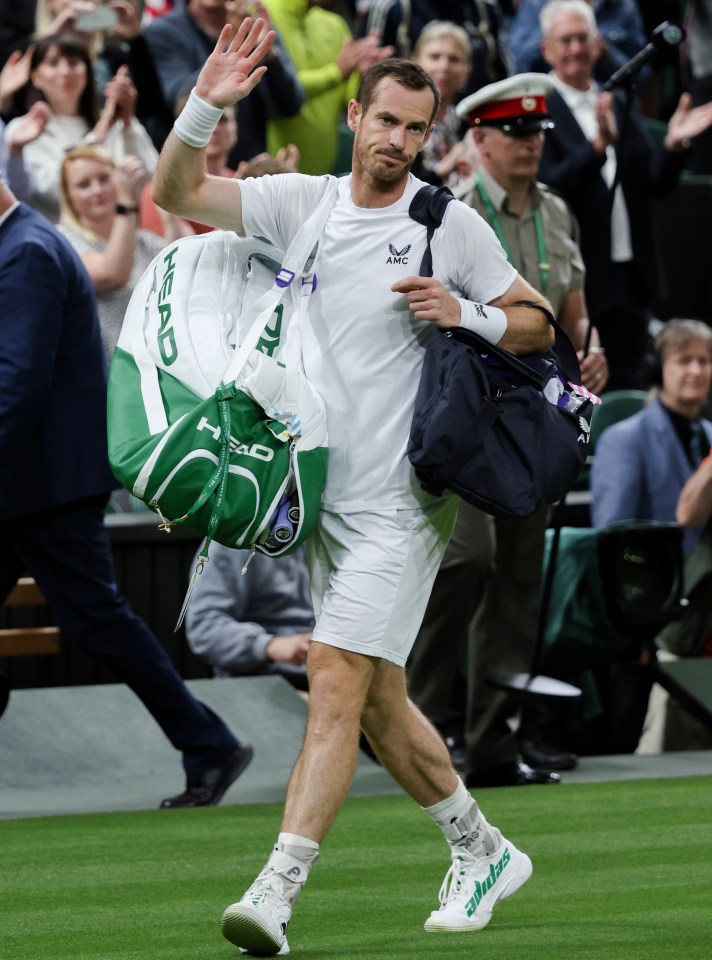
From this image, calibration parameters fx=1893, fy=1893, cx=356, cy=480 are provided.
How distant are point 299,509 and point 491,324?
2.35 feet

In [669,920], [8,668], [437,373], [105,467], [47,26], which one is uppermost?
[47,26]

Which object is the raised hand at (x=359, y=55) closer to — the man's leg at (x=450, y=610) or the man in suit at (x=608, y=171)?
the man in suit at (x=608, y=171)

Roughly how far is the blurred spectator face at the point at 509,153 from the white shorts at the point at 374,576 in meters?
2.82

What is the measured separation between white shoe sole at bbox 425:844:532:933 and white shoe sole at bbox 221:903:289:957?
0.63 metres

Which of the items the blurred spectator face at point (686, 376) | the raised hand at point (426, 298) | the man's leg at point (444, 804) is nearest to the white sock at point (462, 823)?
the man's leg at point (444, 804)

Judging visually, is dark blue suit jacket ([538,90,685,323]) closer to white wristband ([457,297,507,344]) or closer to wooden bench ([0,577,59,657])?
wooden bench ([0,577,59,657])

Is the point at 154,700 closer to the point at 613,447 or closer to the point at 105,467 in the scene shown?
A: the point at 105,467

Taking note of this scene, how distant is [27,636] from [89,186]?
94.5 inches

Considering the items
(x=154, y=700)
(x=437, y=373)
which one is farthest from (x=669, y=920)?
(x=154, y=700)

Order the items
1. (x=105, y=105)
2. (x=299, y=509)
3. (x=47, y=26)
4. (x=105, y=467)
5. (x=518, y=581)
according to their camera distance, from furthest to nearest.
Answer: (x=47, y=26)
(x=105, y=105)
(x=518, y=581)
(x=105, y=467)
(x=299, y=509)

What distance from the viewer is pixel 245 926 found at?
4359 millimetres

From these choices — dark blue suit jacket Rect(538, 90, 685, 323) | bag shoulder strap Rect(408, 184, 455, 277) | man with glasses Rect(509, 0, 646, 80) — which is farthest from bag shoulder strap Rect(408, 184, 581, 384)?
man with glasses Rect(509, 0, 646, 80)

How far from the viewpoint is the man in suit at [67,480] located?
6793mm

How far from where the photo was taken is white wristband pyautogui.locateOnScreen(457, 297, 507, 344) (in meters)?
4.91
